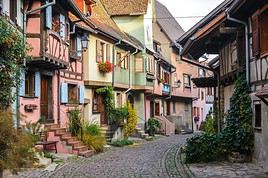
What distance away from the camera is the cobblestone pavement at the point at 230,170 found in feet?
39.5

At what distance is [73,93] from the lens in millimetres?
23391

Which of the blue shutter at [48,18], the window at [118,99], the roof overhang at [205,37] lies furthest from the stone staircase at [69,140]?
the window at [118,99]

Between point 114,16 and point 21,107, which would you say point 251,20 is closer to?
point 21,107

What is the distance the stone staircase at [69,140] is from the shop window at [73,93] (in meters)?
3.65

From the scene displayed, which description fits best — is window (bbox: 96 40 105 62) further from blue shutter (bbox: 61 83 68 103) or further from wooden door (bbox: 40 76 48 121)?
wooden door (bbox: 40 76 48 121)

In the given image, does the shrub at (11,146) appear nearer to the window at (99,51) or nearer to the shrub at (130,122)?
the window at (99,51)

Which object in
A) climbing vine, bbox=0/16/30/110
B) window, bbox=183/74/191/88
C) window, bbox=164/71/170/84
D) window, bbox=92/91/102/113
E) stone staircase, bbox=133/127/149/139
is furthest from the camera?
window, bbox=183/74/191/88

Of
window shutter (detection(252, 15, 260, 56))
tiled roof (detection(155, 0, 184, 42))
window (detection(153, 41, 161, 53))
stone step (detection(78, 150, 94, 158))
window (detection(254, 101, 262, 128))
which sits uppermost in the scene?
tiled roof (detection(155, 0, 184, 42))

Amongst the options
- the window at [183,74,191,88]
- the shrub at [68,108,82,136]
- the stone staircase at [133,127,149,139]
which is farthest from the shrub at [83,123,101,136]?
the window at [183,74,191,88]

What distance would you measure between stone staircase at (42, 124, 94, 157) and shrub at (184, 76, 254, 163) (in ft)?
16.3

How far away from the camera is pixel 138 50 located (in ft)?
104

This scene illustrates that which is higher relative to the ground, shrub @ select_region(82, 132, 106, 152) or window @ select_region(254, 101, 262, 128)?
window @ select_region(254, 101, 262, 128)

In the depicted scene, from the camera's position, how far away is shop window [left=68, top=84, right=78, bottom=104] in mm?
23081

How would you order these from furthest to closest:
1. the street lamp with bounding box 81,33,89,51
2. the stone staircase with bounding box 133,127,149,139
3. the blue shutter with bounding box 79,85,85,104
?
the stone staircase with bounding box 133,127,149,139
the blue shutter with bounding box 79,85,85,104
the street lamp with bounding box 81,33,89,51
